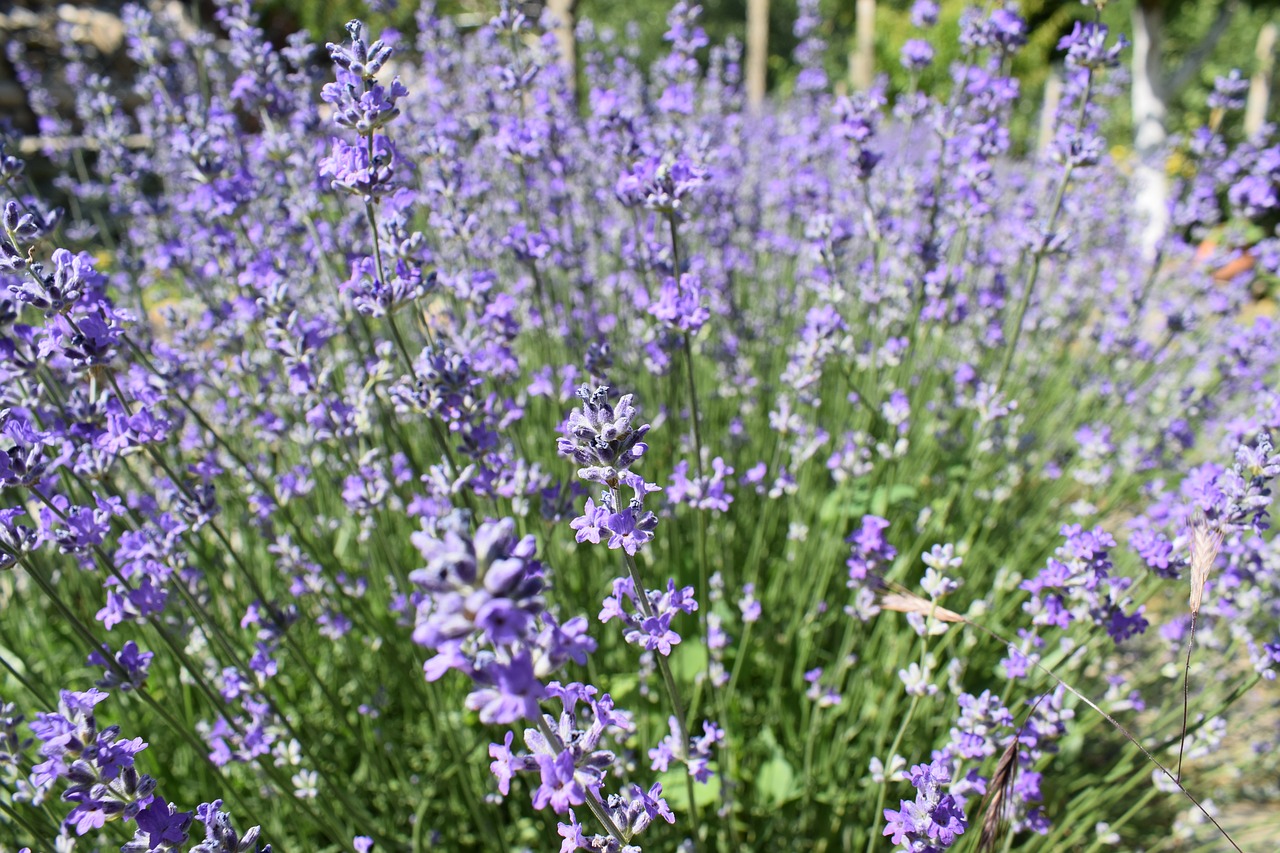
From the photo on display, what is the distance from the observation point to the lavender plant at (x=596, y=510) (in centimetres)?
160

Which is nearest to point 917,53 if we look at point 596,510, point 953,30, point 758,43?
point 596,510

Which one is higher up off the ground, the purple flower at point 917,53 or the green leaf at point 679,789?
the purple flower at point 917,53

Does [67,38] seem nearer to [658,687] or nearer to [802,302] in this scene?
[802,302]

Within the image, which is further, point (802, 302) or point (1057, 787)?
point (802, 302)

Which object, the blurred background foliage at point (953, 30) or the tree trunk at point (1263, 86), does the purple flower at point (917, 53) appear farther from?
the tree trunk at point (1263, 86)

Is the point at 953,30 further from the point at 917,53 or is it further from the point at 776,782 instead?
the point at 776,782

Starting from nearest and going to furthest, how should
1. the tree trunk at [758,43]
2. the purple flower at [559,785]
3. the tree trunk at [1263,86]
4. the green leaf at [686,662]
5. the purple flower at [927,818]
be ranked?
the purple flower at [559,785]
the purple flower at [927,818]
the green leaf at [686,662]
the tree trunk at [1263,86]
the tree trunk at [758,43]

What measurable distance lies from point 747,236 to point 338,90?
3934 millimetres

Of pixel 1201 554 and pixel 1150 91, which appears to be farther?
pixel 1150 91

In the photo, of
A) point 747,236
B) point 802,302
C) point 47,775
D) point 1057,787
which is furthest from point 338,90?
point 747,236

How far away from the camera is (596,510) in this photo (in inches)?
54.2

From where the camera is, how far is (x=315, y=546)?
2836 millimetres

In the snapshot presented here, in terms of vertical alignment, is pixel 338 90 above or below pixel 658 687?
above

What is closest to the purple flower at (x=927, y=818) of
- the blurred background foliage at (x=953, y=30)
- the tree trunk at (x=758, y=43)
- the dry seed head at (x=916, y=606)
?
the dry seed head at (x=916, y=606)
